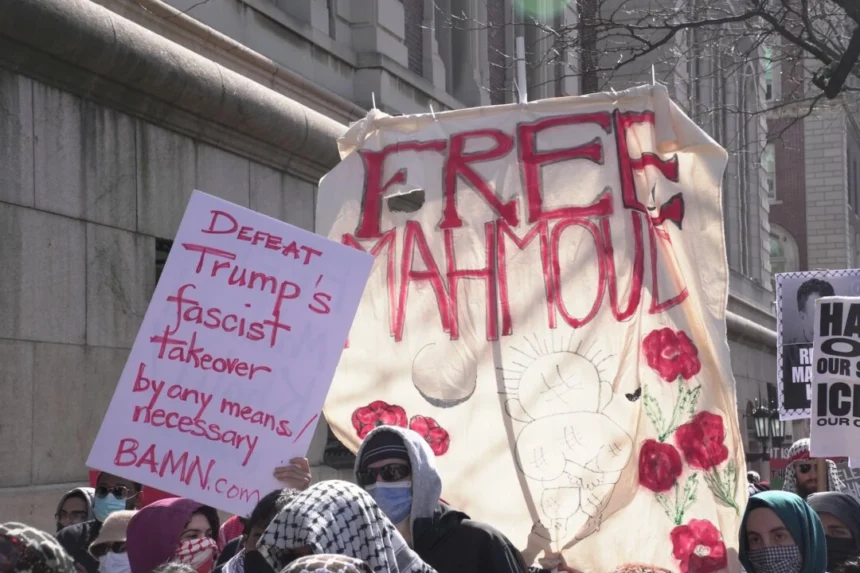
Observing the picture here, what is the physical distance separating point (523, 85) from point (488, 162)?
18.3 inches

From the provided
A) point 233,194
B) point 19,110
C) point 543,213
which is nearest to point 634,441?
point 543,213

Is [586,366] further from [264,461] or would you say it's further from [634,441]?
[264,461]

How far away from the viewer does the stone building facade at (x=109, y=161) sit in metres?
7.43

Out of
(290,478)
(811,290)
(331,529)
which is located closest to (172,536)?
(290,478)

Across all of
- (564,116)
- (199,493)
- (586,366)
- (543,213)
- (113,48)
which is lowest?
(199,493)

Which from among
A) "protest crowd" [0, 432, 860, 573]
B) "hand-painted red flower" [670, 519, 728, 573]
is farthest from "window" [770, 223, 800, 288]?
"hand-painted red flower" [670, 519, 728, 573]

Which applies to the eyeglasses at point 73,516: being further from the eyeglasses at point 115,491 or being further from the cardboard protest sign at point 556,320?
the cardboard protest sign at point 556,320

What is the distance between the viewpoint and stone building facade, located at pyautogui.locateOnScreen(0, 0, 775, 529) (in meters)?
7.43

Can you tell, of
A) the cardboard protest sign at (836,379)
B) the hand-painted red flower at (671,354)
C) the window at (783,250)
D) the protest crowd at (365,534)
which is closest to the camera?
the protest crowd at (365,534)

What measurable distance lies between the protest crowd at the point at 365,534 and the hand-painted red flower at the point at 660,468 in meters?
0.34

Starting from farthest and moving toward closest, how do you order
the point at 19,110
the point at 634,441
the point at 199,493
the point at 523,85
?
the point at 19,110, the point at 523,85, the point at 634,441, the point at 199,493

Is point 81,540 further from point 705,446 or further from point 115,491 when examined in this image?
point 705,446

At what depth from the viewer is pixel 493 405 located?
520 cm

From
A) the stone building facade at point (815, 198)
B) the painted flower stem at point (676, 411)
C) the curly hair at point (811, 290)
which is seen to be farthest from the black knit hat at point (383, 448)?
the stone building facade at point (815, 198)
